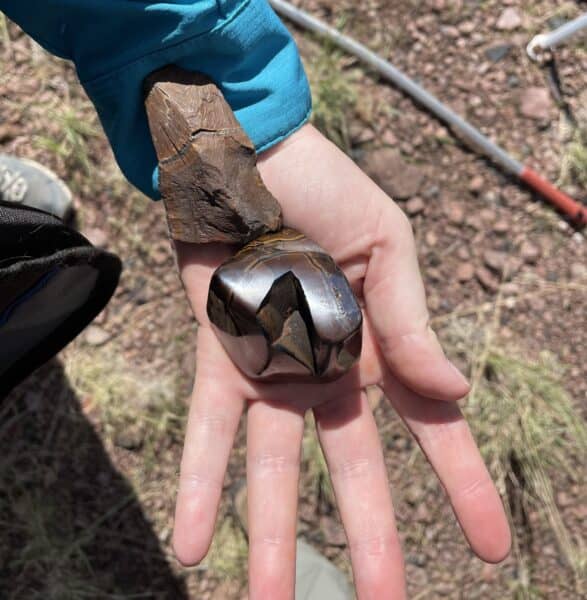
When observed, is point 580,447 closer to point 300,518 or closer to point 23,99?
point 300,518

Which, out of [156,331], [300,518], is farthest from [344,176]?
[300,518]

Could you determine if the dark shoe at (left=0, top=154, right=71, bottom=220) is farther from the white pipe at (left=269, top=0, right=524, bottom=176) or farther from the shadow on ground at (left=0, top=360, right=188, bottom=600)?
the white pipe at (left=269, top=0, right=524, bottom=176)

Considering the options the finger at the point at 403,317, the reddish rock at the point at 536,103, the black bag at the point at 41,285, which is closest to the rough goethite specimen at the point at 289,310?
the finger at the point at 403,317

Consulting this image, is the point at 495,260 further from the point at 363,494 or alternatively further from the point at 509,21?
the point at 363,494

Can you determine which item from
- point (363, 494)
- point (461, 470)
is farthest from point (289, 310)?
point (461, 470)

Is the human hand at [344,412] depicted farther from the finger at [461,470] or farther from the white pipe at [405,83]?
the white pipe at [405,83]

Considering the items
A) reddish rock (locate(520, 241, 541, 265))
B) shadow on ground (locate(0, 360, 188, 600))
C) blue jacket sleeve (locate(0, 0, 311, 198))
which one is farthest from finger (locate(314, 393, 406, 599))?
reddish rock (locate(520, 241, 541, 265))

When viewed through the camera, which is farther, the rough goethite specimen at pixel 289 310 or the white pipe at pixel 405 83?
the white pipe at pixel 405 83
